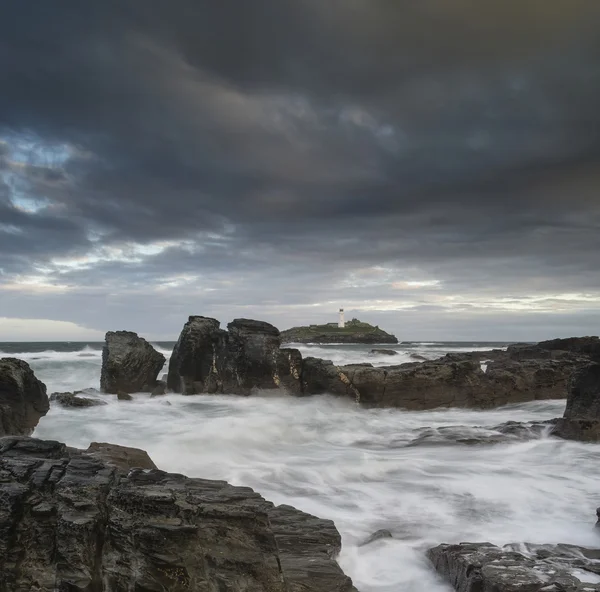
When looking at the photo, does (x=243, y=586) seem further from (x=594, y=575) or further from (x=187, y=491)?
(x=594, y=575)

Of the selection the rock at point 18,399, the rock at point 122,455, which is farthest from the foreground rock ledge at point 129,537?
the rock at point 18,399

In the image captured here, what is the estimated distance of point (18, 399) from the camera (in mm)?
10625

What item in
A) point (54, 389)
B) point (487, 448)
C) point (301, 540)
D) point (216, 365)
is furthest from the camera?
point (54, 389)

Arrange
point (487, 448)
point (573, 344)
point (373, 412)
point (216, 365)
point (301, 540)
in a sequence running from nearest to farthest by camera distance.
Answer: point (301, 540) < point (487, 448) < point (373, 412) < point (216, 365) < point (573, 344)

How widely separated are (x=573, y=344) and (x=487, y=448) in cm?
1956

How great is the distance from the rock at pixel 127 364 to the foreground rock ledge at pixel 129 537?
16.0 metres

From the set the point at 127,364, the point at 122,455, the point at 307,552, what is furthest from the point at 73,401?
the point at 307,552

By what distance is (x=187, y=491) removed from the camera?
444 cm

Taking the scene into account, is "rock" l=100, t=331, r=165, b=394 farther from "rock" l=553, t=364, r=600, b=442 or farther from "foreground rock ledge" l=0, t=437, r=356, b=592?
"foreground rock ledge" l=0, t=437, r=356, b=592

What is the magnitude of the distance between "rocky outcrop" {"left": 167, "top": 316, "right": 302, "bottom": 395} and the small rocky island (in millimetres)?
64768

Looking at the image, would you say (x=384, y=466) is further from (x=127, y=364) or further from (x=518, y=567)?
(x=127, y=364)

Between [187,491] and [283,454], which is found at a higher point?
[187,491]

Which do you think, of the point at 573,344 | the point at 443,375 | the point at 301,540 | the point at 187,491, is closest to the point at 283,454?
the point at 301,540

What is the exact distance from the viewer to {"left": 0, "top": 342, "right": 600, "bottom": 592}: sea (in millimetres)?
5988
